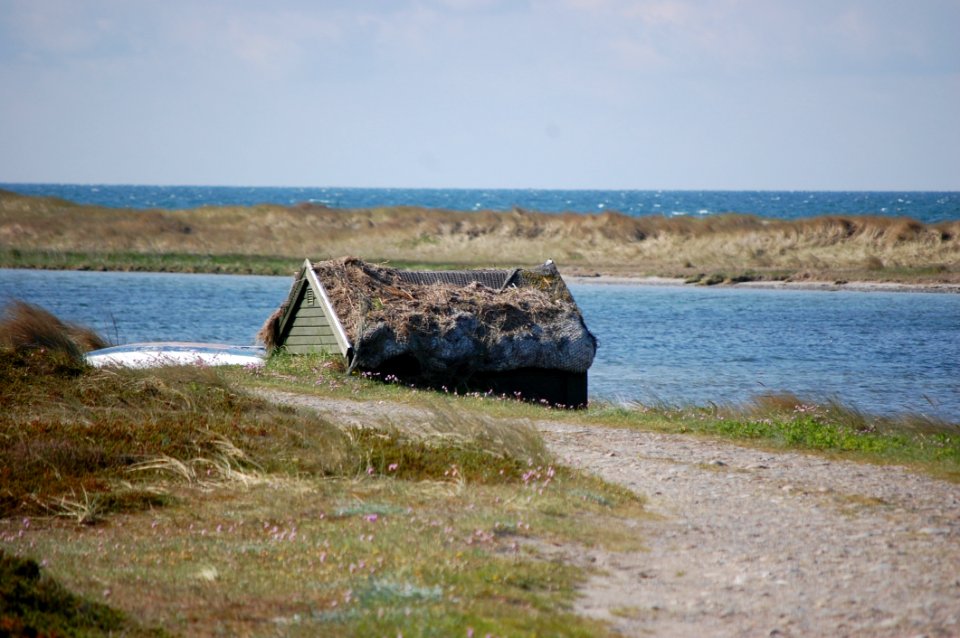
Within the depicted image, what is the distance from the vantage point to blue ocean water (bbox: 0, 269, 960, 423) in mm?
22906

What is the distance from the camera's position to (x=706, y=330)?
3425 centimetres

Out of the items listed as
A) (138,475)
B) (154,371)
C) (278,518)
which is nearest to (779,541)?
(278,518)

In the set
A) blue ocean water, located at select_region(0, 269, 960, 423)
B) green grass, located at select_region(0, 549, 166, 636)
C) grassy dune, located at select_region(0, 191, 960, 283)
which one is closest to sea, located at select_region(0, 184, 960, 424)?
blue ocean water, located at select_region(0, 269, 960, 423)

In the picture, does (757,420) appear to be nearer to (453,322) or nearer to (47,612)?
(453,322)

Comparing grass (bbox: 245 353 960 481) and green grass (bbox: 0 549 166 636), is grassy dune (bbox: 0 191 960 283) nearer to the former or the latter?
grass (bbox: 245 353 960 481)

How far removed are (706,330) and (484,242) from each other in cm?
2799

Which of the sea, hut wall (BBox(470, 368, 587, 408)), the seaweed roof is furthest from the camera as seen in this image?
the sea

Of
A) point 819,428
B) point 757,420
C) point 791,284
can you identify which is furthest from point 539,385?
point 791,284

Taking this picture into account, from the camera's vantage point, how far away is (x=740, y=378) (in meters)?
24.8

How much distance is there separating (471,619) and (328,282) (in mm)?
13193

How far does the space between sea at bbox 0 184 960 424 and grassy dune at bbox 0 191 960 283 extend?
14.8ft

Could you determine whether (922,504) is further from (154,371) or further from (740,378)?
(740,378)

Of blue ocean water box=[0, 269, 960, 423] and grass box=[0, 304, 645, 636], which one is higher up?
grass box=[0, 304, 645, 636]

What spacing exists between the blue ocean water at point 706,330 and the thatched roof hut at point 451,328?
2127 millimetres
